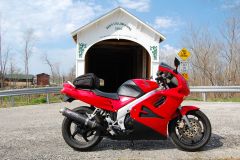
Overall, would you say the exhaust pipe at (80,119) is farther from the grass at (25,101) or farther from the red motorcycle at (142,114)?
the grass at (25,101)

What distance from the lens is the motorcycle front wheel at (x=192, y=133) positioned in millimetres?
4426

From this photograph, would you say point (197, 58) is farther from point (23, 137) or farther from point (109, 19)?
point (23, 137)

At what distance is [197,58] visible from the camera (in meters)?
29.8

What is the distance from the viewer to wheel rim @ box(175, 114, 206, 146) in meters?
4.45

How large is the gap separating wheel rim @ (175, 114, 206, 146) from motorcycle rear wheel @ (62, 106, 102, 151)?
1247mm

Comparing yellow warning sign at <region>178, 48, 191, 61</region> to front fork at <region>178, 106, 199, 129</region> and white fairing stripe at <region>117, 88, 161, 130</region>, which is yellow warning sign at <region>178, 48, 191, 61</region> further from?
white fairing stripe at <region>117, 88, 161, 130</region>

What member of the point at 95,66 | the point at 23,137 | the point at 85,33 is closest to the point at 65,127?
the point at 23,137

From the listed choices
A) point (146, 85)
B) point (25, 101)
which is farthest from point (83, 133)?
point (25, 101)

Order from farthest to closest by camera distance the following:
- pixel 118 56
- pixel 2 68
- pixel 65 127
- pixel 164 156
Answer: pixel 2 68 < pixel 118 56 < pixel 65 127 < pixel 164 156

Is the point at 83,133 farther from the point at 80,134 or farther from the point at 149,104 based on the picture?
the point at 149,104

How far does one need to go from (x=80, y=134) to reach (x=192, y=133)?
68.1 inches

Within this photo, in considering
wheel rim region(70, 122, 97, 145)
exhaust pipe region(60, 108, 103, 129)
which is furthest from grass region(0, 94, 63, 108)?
exhaust pipe region(60, 108, 103, 129)

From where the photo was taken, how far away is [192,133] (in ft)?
14.6

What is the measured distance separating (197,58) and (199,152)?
26.4 metres
